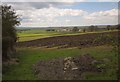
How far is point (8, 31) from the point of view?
4194 centimetres

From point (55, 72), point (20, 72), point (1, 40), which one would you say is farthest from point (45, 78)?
point (1, 40)

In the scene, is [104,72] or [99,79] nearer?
[99,79]

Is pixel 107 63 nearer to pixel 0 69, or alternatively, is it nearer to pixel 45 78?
pixel 45 78

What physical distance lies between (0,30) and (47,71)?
10490 millimetres

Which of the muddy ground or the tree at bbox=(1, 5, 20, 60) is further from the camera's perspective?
the tree at bbox=(1, 5, 20, 60)

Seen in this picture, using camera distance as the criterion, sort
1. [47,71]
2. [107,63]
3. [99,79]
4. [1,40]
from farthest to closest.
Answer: [1,40] → [107,63] → [47,71] → [99,79]

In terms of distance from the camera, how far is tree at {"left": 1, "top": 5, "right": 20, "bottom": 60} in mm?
35178

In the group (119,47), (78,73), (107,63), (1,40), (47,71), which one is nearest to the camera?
(119,47)

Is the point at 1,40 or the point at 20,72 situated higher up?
the point at 1,40

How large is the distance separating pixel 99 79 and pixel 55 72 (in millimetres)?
4747

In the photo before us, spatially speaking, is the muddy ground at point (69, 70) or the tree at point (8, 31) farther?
the tree at point (8, 31)

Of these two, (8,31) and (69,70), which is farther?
(8,31)

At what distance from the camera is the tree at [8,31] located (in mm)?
35178

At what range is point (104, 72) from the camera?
25031 millimetres
